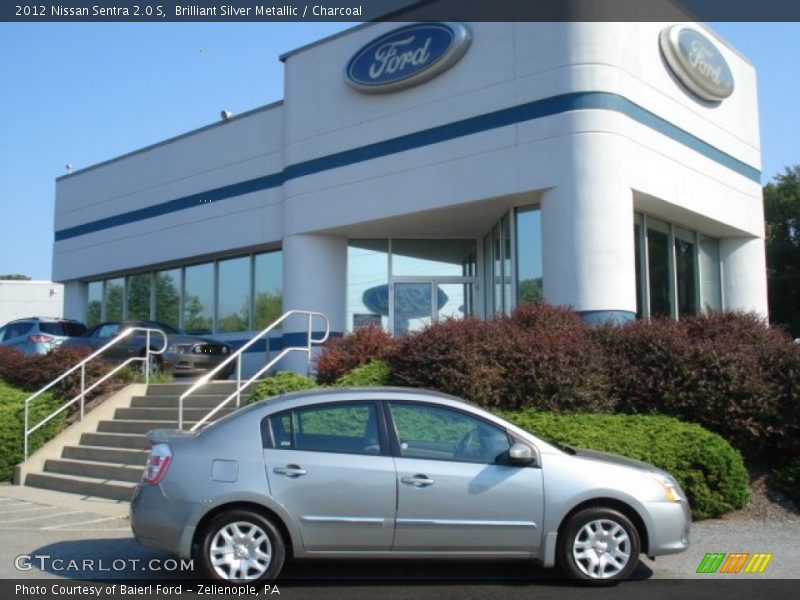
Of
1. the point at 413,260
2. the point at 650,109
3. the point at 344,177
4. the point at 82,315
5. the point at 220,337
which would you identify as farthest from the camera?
the point at 82,315

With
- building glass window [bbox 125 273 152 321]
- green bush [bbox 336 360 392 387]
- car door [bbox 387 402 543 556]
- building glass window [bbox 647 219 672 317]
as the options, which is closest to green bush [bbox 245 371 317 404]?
green bush [bbox 336 360 392 387]

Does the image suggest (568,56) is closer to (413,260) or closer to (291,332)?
(413,260)

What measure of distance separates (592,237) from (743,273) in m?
6.67

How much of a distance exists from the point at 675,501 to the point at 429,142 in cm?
1068

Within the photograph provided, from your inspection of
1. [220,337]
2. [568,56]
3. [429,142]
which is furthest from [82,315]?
[568,56]

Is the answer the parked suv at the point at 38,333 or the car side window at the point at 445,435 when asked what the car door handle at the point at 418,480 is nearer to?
the car side window at the point at 445,435

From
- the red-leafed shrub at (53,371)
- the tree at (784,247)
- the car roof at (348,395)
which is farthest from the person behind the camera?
the tree at (784,247)

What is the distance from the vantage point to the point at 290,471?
6309 millimetres

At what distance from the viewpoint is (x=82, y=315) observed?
2561 cm

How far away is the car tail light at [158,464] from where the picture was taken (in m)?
6.37

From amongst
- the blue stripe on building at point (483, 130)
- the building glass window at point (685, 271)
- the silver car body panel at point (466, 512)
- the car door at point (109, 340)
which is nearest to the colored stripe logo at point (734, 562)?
the silver car body panel at point (466, 512)

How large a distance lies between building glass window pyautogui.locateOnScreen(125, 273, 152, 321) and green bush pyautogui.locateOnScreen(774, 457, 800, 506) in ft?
59.2

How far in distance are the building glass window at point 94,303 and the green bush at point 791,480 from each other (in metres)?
20.4

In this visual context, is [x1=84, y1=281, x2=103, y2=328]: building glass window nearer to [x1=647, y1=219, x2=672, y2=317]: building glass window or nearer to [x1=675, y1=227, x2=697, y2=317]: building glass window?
[x1=647, y1=219, x2=672, y2=317]: building glass window
